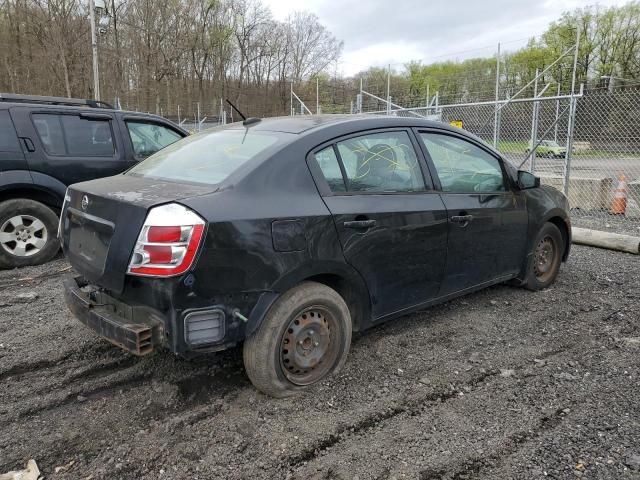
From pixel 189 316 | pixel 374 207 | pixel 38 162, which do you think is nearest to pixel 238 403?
pixel 189 316

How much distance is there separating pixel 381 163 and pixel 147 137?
14.4 ft

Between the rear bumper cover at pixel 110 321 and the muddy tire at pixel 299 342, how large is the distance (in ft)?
1.76

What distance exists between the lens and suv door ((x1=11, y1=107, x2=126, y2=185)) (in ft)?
19.0

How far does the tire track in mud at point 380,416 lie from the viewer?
2.48 meters

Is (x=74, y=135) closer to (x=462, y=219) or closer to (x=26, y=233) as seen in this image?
(x=26, y=233)

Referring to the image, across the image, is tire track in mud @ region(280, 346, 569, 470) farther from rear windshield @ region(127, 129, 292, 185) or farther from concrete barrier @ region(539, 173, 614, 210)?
concrete barrier @ region(539, 173, 614, 210)

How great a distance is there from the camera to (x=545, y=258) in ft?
16.2

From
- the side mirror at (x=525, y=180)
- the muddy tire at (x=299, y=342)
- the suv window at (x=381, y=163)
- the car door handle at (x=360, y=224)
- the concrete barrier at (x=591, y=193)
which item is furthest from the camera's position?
the concrete barrier at (x=591, y=193)

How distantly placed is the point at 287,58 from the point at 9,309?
51.9 metres

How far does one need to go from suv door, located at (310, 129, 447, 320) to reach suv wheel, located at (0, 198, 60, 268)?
4282 millimetres

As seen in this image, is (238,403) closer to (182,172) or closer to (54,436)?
(54,436)

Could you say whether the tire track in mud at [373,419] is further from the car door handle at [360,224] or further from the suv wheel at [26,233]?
the suv wheel at [26,233]

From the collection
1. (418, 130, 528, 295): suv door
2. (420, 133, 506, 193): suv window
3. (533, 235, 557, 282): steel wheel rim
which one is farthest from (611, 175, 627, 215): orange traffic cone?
(420, 133, 506, 193): suv window

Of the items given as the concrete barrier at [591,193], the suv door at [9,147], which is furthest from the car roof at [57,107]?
the concrete barrier at [591,193]
